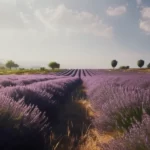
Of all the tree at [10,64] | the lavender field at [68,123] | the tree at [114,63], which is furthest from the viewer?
the tree at [10,64]

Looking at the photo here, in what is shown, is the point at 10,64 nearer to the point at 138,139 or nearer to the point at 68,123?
the point at 68,123

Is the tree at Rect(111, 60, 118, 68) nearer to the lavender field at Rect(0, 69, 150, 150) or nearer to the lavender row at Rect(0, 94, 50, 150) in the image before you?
the lavender field at Rect(0, 69, 150, 150)

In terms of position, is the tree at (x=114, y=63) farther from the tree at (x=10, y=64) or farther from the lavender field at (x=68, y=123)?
the lavender field at (x=68, y=123)

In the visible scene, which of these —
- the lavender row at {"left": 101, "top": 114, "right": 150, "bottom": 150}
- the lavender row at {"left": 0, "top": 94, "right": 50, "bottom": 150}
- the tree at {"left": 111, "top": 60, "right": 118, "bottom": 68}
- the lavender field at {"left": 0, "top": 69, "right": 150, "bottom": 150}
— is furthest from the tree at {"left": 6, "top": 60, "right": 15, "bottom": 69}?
the lavender row at {"left": 101, "top": 114, "right": 150, "bottom": 150}

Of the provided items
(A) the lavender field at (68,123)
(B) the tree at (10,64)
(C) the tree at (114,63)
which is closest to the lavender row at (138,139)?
(A) the lavender field at (68,123)

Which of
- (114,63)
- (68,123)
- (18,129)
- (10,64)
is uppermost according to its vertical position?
(114,63)

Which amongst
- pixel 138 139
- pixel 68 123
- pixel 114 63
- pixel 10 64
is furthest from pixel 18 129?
pixel 10 64

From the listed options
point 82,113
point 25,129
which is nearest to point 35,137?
point 25,129

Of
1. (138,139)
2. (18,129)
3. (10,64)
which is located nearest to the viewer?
(138,139)

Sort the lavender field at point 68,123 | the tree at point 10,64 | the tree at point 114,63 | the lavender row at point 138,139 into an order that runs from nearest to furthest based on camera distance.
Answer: the lavender row at point 138,139 < the lavender field at point 68,123 < the tree at point 114,63 < the tree at point 10,64

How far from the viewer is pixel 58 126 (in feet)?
19.7

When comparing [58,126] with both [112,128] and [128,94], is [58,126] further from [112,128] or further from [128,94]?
[128,94]

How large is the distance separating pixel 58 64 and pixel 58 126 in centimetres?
9336

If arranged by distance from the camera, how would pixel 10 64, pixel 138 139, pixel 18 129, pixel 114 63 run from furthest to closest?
pixel 10 64, pixel 114 63, pixel 18 129, pixel 138 139
